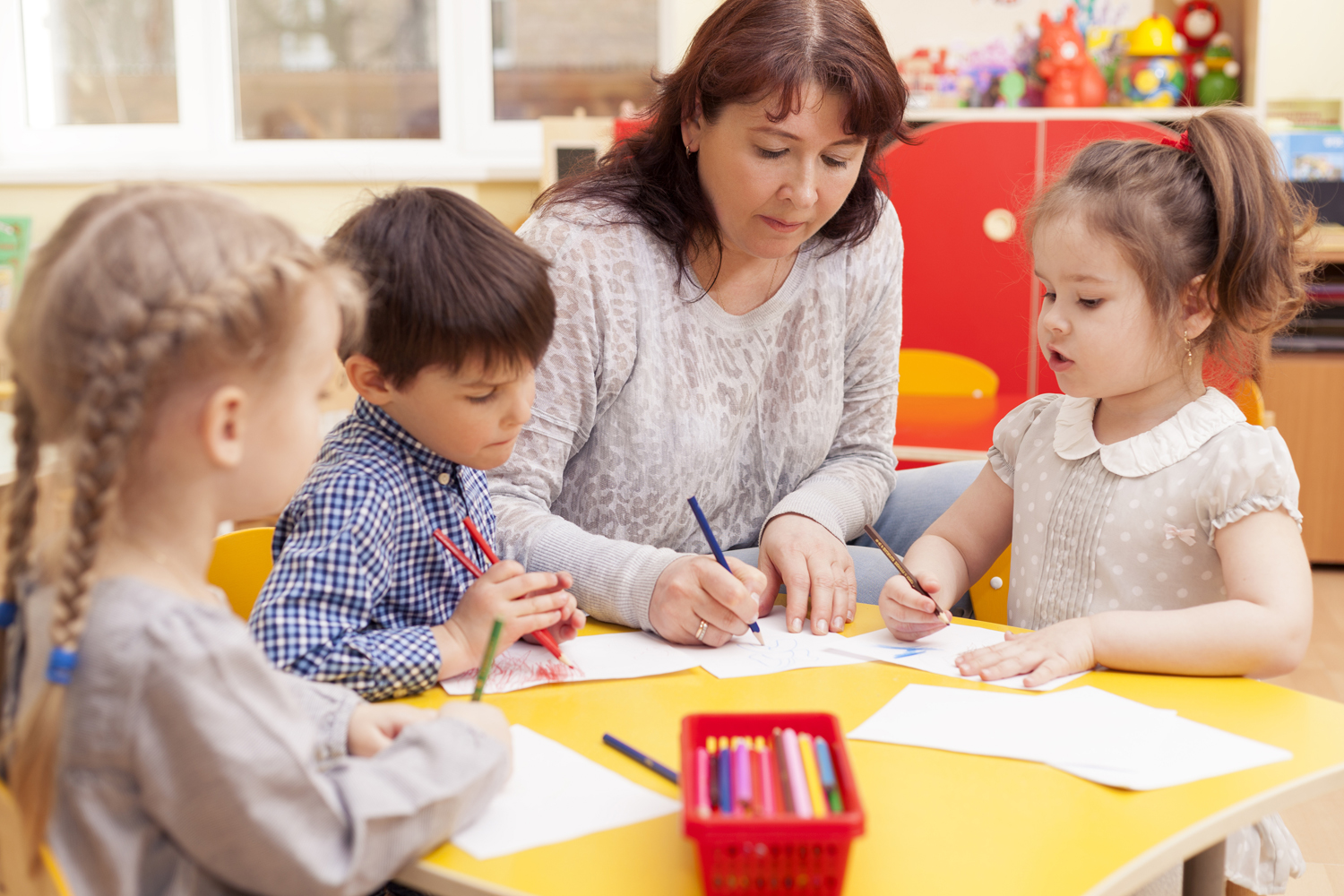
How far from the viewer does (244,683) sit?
24.4 inches

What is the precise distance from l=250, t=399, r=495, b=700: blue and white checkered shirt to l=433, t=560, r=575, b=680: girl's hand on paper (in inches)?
0.7

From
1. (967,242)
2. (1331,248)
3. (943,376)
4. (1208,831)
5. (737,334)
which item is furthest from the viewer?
(967,242)

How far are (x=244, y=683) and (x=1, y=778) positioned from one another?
6.1 inches

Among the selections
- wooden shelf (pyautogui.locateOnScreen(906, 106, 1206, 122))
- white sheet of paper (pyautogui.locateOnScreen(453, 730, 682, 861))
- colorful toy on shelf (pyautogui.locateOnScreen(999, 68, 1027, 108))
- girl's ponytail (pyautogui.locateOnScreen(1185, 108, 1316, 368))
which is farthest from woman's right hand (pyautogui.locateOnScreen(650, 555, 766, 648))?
colorful toy on shelf (pyautogui.locateOnScreen(999, 68, 1027, 108))

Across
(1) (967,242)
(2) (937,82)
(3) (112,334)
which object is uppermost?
(2) (937,82)

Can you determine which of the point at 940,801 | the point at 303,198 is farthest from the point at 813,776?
the point at 303,198

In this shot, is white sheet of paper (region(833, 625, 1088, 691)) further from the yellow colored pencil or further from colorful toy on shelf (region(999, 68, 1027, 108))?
colorful toy on shelf (region(999, 68, 1027, 108))

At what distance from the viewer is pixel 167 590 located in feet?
2.09

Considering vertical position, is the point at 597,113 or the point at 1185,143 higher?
the point at 597,113

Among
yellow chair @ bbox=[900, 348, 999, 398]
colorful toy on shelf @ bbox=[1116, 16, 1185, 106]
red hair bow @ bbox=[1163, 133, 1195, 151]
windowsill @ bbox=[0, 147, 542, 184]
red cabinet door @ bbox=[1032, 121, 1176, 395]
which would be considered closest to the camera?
Answer: red hair bow @ bbox=[1163, 133, 1195, 151]

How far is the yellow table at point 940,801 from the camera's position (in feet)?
2.15

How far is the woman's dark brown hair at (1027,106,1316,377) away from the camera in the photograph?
114 cm

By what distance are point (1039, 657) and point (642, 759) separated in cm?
38

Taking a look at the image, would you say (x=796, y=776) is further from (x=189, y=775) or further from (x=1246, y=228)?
(x=1246, y=228)
